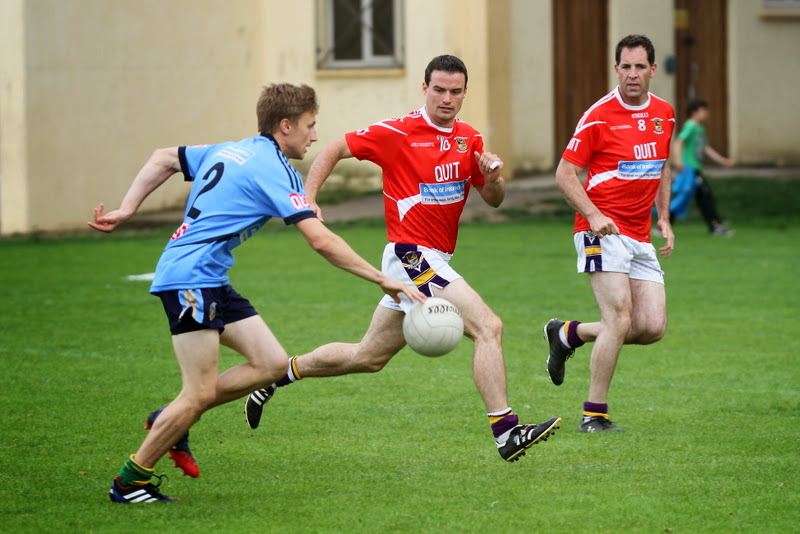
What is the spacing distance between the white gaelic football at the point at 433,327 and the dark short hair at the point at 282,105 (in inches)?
47.6

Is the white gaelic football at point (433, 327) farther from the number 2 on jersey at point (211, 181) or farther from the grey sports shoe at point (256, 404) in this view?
the grey sports shoe at point (256, 404)

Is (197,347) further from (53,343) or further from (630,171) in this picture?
(53,343)

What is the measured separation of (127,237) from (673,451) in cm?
1496

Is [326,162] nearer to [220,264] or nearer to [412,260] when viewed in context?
[412,260]

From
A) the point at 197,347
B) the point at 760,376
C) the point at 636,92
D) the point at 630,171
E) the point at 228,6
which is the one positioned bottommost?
the point at 760,376

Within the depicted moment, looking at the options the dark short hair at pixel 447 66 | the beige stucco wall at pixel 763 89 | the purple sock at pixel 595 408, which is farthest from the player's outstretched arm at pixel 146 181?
the beige stucco wall at pixel 763 89

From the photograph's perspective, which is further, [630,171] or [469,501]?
[630,171]

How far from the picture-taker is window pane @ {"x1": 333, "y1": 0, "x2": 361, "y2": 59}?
24.6 m

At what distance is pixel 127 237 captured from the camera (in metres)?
21.1

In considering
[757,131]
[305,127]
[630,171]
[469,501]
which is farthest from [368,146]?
[757,131]

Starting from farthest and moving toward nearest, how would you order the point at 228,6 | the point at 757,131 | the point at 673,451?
the point at 757,131 → the point at 228,6 → the point at 673,451

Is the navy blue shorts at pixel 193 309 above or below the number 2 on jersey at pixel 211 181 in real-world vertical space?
below

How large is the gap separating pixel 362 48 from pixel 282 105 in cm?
1842

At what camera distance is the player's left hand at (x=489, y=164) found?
7336 mm
